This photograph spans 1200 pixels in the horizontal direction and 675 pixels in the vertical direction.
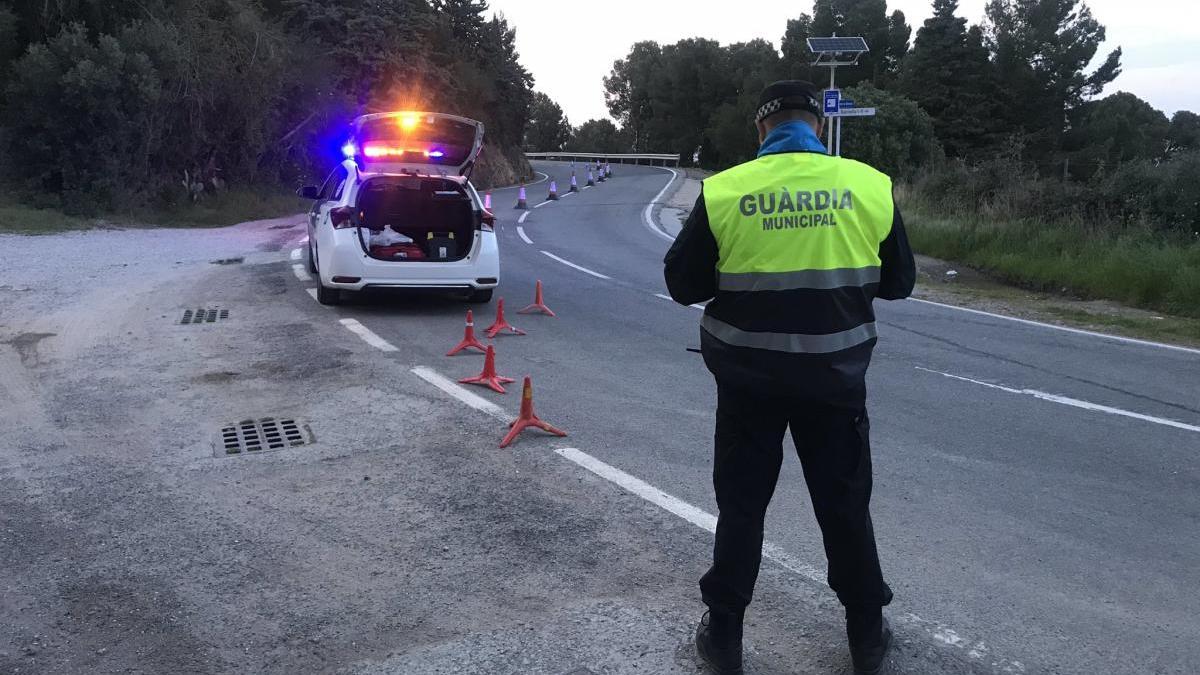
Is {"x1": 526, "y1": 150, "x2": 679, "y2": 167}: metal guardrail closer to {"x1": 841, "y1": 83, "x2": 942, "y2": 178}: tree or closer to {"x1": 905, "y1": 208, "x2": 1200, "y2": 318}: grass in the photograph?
{"x1": 841, "y1": 83, "x2": 942, "y2": 178}: tree

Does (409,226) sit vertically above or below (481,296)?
above

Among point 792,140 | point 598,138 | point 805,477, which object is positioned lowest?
point 805,477

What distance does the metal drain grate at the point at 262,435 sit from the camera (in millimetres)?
5828

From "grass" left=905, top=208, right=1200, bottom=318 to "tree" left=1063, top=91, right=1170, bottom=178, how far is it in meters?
47.0

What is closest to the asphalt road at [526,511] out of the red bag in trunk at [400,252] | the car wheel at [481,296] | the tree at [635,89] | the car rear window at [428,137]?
the red bag in trunk at [400,252]

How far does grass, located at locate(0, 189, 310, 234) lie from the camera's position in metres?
19.4

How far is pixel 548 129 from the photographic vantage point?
361ft

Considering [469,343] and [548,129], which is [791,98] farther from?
[548,129]

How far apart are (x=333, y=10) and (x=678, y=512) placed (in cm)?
3309

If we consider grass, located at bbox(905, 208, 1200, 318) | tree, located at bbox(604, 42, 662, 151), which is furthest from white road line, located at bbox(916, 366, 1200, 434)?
tree, located at bbox(604, 42, 662, 151)

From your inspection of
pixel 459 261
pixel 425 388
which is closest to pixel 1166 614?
pixel 425 388

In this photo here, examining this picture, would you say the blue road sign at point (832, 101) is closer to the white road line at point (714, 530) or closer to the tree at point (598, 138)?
the white road line at point (714, 530)

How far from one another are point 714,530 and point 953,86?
224 feet

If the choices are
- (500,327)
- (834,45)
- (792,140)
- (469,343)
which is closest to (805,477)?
(792,140)
